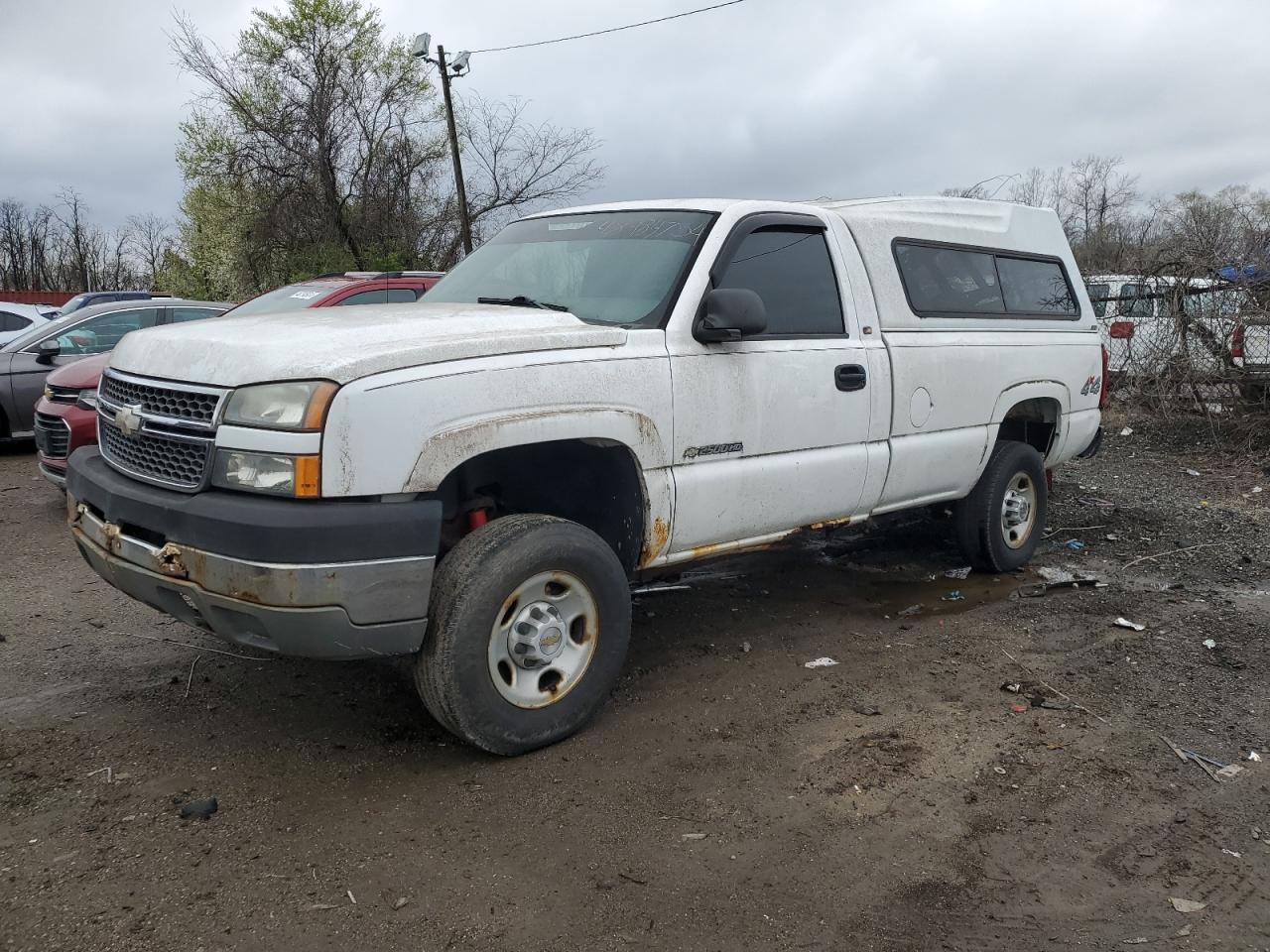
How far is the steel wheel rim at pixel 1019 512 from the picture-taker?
237 inches

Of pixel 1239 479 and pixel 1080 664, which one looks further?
Answer: pixel 1239 479

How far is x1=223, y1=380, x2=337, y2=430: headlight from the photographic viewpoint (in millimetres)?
2996

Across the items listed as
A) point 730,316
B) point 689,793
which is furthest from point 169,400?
point 689,793

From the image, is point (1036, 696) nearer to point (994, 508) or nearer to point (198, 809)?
point (994, 508)

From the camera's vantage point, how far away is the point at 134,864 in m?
2.88

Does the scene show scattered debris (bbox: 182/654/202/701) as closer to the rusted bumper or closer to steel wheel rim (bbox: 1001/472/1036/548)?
the rusted bumper

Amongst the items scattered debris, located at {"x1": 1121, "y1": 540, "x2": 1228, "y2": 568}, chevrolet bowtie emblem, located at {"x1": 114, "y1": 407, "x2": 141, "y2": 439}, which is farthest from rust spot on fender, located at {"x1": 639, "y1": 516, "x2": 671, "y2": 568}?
scattered debris, located at {"x1": 1121, "y1": 540, "x2": 1228, "y2": 568}

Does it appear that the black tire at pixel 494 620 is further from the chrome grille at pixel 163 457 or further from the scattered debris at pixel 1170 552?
the scattered debris at pixel 1170 552

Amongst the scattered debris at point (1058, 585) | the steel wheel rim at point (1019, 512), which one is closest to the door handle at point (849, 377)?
the steel wheel rim at point (1019, 512)

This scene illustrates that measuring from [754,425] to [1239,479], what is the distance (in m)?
6.43

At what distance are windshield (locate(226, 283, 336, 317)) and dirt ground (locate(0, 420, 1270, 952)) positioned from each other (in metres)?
3.55

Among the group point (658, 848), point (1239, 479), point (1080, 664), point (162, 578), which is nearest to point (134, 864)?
point (162, 578)

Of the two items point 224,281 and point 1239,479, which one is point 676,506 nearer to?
point 1239,479

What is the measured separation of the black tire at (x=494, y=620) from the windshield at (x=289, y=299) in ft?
18.2
